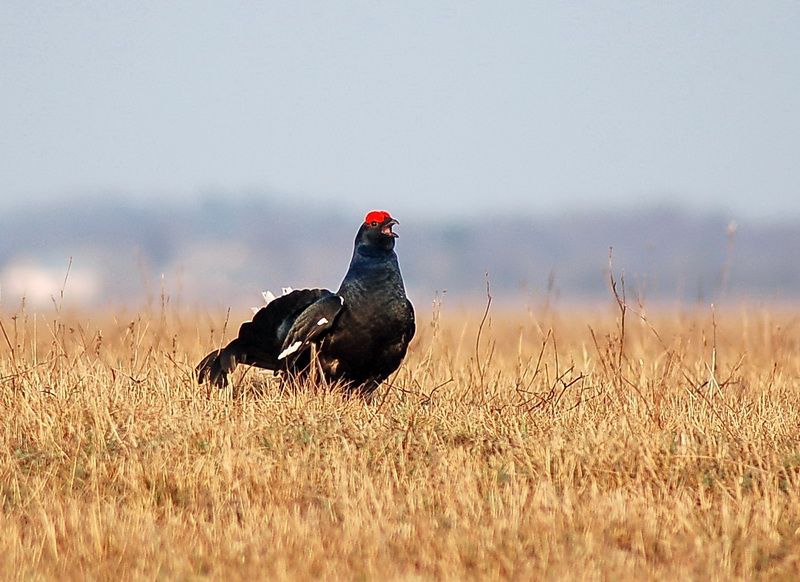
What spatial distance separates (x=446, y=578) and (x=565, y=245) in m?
172

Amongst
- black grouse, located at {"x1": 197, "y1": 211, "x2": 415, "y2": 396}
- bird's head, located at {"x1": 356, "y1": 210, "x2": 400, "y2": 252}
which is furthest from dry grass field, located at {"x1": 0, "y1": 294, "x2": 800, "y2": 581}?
bird's head, located at {"x1": 356, "y1": 210, "x2": 400, "y2": 252}

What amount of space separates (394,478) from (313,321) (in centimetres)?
199

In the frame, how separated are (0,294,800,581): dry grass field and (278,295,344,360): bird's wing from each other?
316 millimetres

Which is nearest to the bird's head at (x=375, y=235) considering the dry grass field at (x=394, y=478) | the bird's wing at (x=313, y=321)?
the bird's wing at (x=313, y=321)

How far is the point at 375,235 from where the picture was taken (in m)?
7.57

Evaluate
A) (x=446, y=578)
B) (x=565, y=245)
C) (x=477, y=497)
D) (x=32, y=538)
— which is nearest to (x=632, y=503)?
(x=477, y=497)

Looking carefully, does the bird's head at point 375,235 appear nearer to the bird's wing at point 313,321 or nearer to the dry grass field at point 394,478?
the bird's wing at point 313,321

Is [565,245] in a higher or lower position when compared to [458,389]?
lower

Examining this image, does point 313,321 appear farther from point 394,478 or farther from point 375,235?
point 394,478

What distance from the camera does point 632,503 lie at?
5.11 metres

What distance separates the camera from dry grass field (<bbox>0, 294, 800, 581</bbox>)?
445 cm

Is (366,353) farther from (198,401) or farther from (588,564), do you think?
(588,564)

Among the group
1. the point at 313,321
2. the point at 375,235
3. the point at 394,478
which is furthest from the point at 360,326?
the point at 394,478

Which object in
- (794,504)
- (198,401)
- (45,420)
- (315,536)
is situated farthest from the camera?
(198,401)
